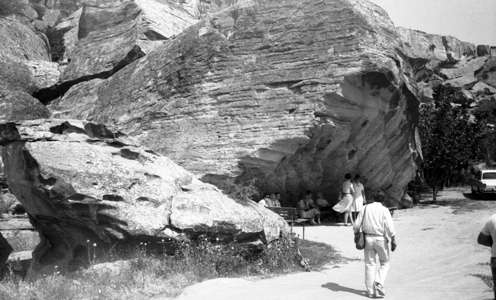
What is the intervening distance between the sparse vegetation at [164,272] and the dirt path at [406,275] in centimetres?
32

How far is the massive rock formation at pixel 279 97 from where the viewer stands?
14539mm

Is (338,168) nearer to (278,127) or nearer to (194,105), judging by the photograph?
(278,127)

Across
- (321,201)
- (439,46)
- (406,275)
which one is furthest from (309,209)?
(439,46)

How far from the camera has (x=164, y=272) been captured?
794cm

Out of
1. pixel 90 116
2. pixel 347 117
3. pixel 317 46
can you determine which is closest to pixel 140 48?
pixel 90 116

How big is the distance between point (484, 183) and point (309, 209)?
1287 cm

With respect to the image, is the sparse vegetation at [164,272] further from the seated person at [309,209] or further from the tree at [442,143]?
the tree at [442,143]

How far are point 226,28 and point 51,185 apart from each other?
949cm

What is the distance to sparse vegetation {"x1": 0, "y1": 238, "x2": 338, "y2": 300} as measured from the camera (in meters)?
7.18

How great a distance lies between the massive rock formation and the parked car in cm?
944

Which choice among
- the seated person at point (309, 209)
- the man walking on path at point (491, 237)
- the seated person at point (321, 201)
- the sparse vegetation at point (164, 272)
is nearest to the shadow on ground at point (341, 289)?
the sparse vegetation at point (164, 272)

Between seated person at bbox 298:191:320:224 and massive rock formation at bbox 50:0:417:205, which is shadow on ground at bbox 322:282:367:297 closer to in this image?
massive rock formation at bbox 50:0:417:205

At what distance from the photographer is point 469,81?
6009cm

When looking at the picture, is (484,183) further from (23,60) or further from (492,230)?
(23,60)
